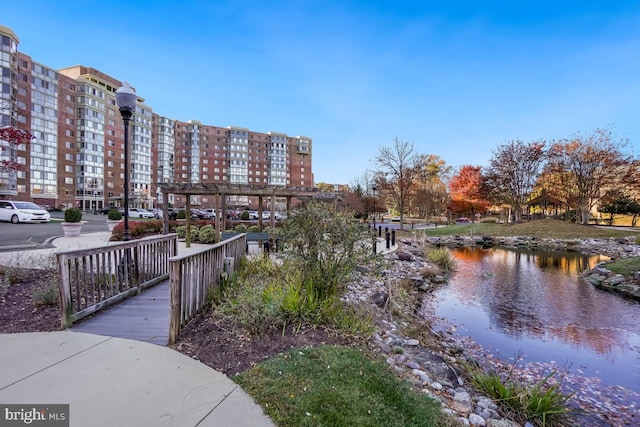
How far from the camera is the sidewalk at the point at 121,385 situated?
90.7 inches

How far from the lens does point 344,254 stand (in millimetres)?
4945

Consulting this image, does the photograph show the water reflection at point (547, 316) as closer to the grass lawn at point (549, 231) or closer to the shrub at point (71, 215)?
the grass lawn at point (549, 231)

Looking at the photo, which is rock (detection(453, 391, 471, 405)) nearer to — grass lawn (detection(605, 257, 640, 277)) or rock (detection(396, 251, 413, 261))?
rock (detection(396, 251, 413, 261))

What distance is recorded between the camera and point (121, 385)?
266cm

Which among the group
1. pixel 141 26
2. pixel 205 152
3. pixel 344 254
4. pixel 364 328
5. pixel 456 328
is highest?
pixel 205 152

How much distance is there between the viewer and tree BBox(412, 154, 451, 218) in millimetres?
39906

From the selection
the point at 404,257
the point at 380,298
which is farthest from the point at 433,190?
the point at 380,298

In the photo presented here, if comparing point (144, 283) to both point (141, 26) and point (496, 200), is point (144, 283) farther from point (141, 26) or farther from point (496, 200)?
point (496, 200)

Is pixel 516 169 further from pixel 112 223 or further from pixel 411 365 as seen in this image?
pixel 112 223

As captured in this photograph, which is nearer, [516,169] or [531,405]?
→ [531,405]

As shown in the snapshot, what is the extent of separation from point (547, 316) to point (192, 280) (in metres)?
8.48

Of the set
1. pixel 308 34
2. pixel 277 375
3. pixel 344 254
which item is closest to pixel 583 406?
pixel 344 254

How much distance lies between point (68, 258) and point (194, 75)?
55.1 feet

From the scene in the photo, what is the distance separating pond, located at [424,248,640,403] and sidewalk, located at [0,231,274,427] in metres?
5.33
